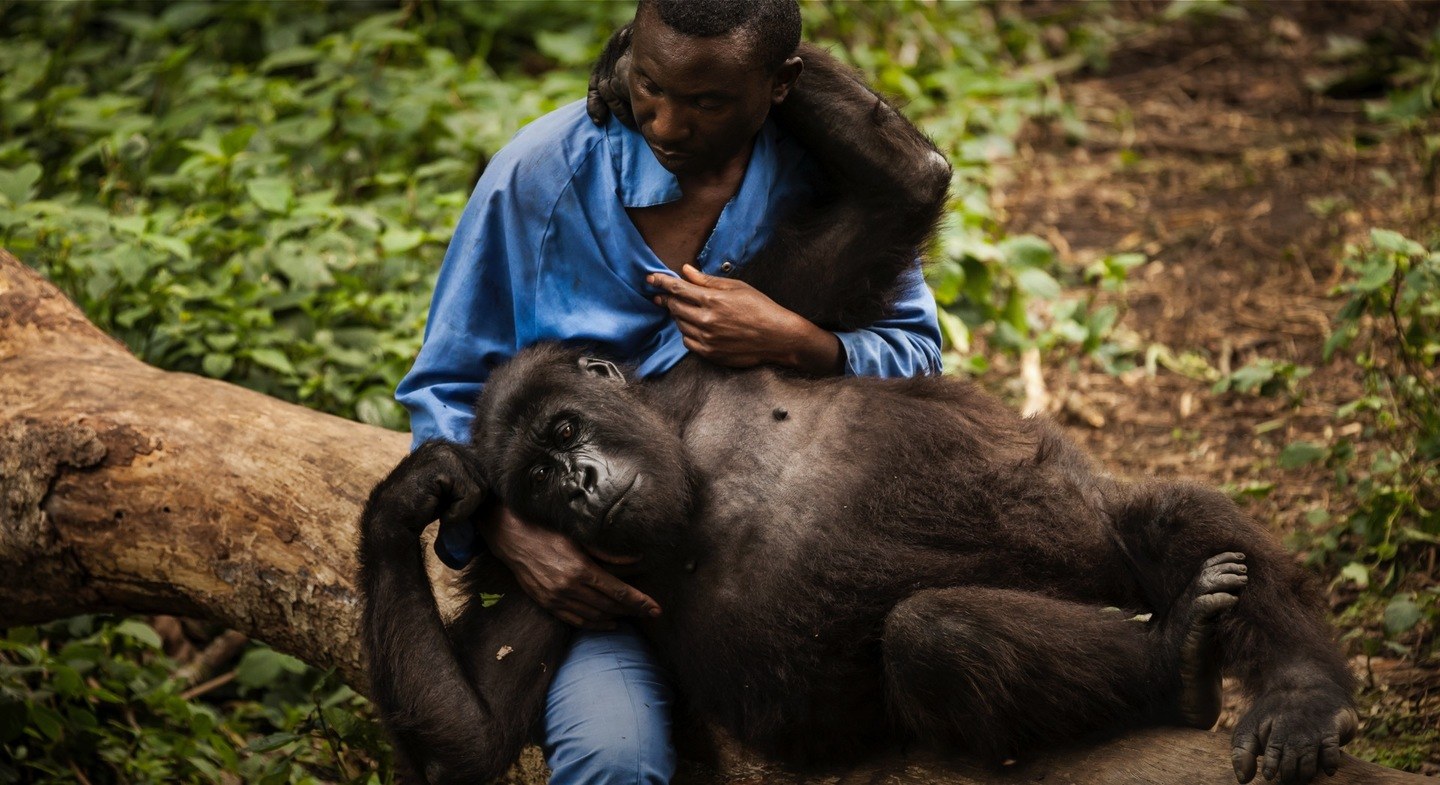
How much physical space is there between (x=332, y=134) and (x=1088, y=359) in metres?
4.24

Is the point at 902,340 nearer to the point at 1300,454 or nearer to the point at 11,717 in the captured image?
the point at 1300,454

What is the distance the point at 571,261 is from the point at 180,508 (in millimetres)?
1444

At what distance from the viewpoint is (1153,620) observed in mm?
3465

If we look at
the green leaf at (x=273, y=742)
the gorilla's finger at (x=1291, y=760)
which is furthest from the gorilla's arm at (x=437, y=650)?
the gorilla's finger at (x=1291, y=760)

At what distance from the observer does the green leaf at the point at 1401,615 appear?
13.6 feet

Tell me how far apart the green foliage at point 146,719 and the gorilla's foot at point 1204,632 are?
8.14 ft

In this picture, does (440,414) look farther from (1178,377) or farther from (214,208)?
(1178,377)

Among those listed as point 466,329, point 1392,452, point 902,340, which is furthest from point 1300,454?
point 466,329

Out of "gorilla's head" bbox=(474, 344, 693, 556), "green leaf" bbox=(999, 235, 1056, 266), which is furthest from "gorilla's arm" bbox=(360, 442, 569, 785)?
"green leaf" bbox=(999, 235, 1056, 266)

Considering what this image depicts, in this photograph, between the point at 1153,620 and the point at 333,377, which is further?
the point at 333,377

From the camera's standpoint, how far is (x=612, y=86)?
3682 millimetres

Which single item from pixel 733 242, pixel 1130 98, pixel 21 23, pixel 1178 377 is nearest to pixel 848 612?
pixel 733 242

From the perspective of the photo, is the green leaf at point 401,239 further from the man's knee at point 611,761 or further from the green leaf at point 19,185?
the man's knee at point 611,761

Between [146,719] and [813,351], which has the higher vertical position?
[813,351]
